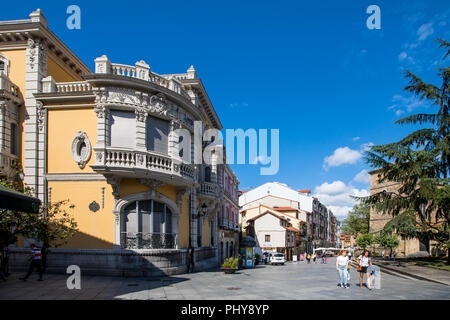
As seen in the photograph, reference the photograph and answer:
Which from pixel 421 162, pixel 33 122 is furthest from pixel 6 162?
pixel 421 162

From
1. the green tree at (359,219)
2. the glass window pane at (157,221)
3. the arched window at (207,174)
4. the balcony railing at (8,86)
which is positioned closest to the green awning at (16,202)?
the glass window pane at (157,221)

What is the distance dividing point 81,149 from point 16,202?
977 centimetres

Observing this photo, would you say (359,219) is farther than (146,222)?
Yes

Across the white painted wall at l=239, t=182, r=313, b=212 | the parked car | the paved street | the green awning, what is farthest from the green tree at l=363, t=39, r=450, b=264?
the white painted wall at l=239, t=182, r=313, b=212

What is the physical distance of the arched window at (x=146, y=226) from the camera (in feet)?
61.3

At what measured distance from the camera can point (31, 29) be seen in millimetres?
19422

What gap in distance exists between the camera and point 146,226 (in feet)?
63.0

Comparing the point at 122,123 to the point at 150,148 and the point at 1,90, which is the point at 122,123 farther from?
the point at 1,90

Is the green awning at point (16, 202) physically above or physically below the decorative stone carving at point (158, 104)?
below

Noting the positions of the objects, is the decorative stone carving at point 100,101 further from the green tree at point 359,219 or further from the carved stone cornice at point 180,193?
the green tree at point 359,219

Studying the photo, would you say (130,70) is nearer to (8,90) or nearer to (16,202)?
(8,90)

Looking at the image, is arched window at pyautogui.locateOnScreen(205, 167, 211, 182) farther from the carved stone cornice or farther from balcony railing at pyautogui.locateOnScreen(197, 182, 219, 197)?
the carved stone cornice

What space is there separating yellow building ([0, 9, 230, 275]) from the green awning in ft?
22.8
